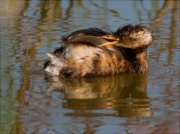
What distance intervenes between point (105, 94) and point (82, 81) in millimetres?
568

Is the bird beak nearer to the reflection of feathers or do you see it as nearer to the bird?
the bird

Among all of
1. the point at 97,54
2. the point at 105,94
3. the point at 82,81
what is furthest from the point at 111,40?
the point at 105,94

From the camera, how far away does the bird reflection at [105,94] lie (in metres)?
6.41

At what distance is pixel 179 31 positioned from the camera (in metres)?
9.76

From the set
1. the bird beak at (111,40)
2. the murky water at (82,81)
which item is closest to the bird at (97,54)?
the bird beak at (111,40)

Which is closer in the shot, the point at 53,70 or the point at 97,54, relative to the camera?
the point at 97,54

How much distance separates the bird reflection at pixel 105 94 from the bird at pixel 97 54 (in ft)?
0.28

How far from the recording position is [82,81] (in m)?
7.56

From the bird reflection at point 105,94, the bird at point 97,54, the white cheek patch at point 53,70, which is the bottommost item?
the bird reflection at point 105,94

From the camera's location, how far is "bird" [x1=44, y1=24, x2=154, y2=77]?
7496mm

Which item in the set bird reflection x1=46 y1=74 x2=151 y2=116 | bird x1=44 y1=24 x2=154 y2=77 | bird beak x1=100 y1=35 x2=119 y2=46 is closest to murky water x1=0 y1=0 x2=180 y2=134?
bird reflection x1=46 y1=74 x2=151 y2=116

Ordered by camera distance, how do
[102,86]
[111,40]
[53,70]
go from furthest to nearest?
[111,40]
[53,70]
[102,86]

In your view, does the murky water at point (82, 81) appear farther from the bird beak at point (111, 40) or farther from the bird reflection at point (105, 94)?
the bird beak at point (111, 40)

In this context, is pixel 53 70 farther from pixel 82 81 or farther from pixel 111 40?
pixel 111 40
